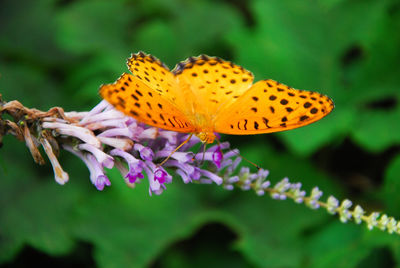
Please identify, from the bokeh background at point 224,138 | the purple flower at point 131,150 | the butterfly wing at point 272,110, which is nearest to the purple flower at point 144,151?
the purple flower at point 131,150

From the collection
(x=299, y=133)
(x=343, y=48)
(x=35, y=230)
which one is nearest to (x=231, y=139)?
(x=299, y=133)

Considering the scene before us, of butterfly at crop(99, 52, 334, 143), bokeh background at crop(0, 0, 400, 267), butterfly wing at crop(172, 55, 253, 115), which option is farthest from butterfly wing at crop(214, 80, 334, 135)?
bokeh background at crop(0, 0, 400, 267)

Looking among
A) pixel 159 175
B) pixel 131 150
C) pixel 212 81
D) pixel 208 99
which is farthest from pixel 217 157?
pixel 212 81

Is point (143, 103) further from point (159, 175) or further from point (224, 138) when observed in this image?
point (224, 138)

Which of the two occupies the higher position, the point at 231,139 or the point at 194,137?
the point at 231,139

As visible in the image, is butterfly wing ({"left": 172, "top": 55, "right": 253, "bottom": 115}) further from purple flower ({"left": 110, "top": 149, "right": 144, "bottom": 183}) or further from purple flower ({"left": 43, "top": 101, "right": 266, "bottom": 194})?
purple flower ({"left": 110, "top": 149, "right": 144, "bottom": 183})

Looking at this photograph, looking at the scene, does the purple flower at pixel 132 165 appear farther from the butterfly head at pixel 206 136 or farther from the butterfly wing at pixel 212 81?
the butterfly wing at pixel 212 81

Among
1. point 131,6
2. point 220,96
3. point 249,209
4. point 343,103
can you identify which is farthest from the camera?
point 131,6

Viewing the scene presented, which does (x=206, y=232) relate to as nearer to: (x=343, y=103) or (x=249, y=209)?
(x=249, y=209)
